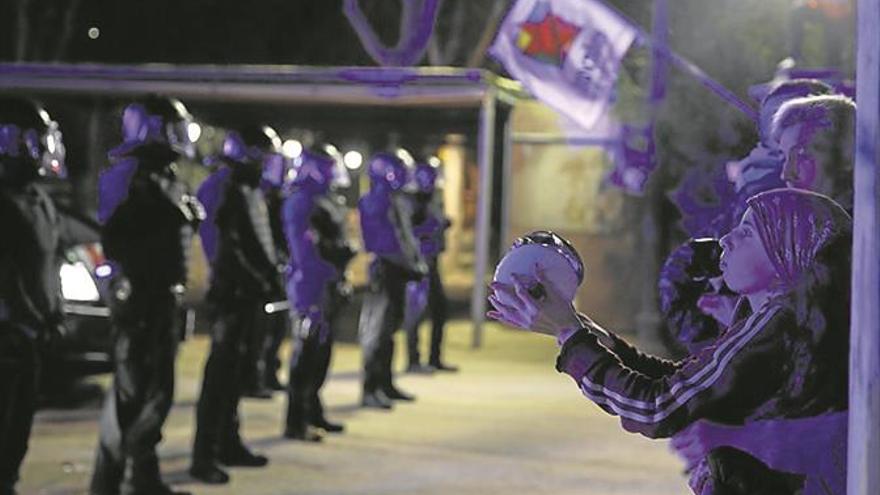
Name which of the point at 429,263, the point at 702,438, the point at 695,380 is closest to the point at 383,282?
the point at 429,263

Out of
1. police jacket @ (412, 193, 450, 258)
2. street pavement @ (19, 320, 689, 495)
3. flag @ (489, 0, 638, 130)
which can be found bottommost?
street pavement @ (19, 320, 689, 495)

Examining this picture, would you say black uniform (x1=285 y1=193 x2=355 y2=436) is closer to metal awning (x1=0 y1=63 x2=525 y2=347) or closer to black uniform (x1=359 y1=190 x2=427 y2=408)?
black uniform (x1=359 y1=190 x2=427 y2=408)

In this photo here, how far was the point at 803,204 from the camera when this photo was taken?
3088 mm

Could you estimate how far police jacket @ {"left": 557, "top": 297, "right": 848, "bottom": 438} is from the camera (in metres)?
3.04

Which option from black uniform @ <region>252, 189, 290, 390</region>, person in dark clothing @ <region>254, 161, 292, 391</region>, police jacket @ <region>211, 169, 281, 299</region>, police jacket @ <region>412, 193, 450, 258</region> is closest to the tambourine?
police jacket @ <region>211, 169, 281, 299</region>

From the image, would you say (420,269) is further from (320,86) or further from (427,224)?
(320,86)

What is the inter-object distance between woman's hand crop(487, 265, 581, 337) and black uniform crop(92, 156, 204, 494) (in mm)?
3939

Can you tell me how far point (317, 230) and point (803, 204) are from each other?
22.7 ft

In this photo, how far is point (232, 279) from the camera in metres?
8.20

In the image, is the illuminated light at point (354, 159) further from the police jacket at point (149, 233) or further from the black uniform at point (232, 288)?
the police jacket at point (149, 233)

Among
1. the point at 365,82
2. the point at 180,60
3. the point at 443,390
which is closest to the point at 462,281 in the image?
the point at 180,60

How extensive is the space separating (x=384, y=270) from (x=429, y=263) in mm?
2208

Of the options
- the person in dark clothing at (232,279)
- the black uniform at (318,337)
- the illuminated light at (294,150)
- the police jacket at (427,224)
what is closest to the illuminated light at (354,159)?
the illuminated light at (294,150)

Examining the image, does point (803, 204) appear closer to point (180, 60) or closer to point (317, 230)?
point (317, 230)
